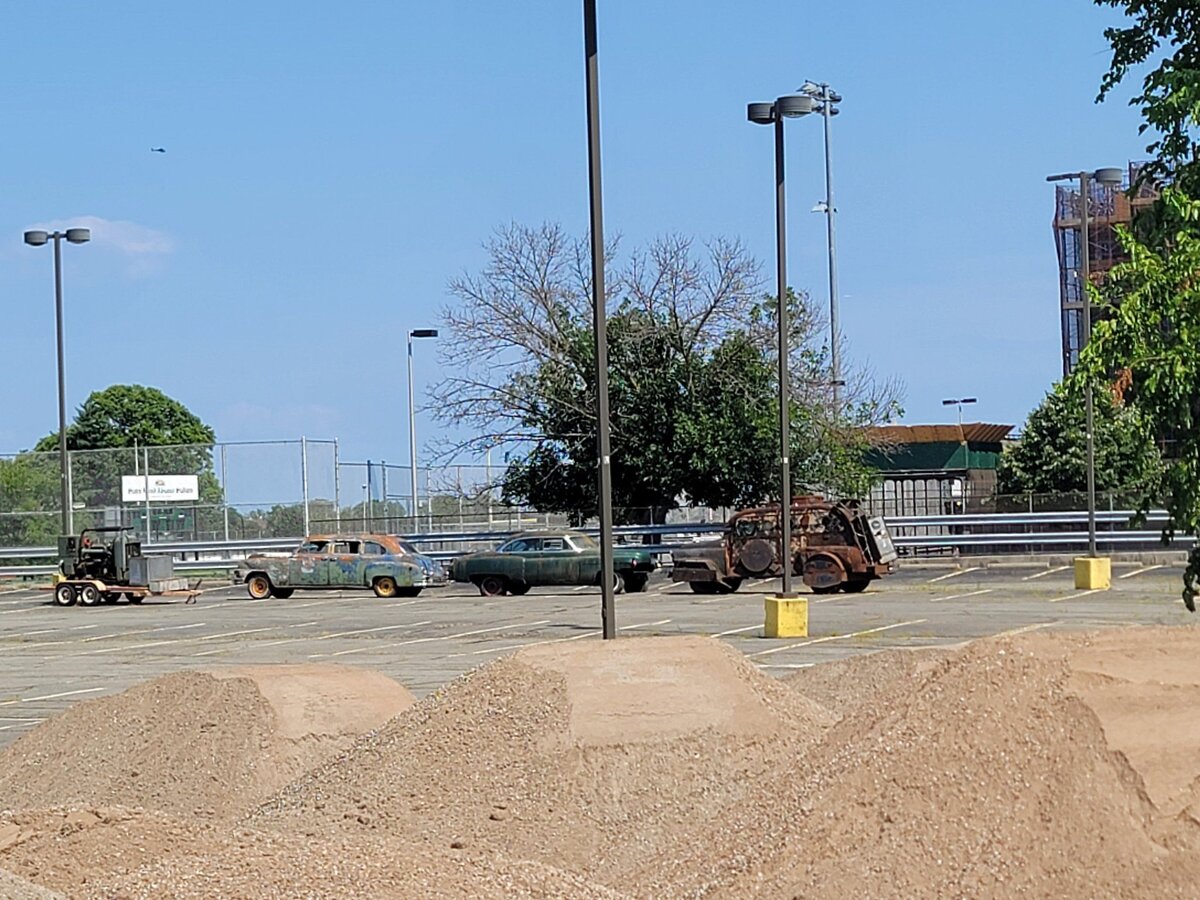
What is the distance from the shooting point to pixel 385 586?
3931 centimetres

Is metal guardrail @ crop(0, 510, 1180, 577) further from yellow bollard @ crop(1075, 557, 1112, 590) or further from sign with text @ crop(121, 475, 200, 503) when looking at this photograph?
yellow bollard @ crop(1075, 557, 1112, 590)

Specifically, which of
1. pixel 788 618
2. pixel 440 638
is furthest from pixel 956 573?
pixel 440 638

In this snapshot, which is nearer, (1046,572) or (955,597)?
(955,597)

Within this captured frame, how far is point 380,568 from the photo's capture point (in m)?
39.3

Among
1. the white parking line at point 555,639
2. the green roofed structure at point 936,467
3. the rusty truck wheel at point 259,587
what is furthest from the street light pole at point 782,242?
the green roofed structure at point 936,467

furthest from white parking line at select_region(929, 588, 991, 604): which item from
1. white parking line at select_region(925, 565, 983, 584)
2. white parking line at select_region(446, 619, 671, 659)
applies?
white parking line at select_region(446, 619, 671, 659)

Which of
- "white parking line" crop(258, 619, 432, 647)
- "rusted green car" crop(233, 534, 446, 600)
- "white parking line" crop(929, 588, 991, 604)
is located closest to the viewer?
"white parking line" crop(258, 619, 432, 647)

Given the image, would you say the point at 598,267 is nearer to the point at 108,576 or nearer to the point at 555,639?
the point at 555,639

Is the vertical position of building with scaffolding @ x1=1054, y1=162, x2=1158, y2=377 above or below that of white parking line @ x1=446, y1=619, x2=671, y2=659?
above

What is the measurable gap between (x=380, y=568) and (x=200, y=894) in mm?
32977

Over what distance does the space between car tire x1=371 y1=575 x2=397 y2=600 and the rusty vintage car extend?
296 inches

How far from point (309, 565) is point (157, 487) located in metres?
13.5

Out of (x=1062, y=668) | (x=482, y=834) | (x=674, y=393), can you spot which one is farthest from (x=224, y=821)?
(x=674, y=393)

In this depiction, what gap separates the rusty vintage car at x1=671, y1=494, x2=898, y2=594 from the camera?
33531 mm
